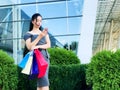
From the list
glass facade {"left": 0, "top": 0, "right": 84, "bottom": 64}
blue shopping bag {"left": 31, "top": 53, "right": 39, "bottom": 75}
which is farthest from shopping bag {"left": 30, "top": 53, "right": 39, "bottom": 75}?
glass facade {"left": 0, "top": 0, "right": 84, "bottom": 64}

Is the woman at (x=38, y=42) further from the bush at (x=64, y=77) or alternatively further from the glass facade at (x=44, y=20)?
the glass facade at (x=44, y=20)

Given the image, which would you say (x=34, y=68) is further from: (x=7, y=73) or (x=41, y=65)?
(x=7, y=73)

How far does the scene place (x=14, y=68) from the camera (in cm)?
726

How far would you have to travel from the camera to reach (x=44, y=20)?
15391mm

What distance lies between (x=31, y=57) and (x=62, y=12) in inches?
410

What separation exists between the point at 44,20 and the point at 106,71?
362 inches

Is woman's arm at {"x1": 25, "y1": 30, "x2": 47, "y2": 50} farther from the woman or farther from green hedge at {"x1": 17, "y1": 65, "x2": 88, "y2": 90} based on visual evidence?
green hedge at {"x1": 17, "y1": 65, "x2": 88, "y2": 90}

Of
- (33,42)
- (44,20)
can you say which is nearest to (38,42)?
(33,42)

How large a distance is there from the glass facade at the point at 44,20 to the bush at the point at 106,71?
844 cm

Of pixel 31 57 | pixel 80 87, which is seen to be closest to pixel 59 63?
A: pixel 80 87

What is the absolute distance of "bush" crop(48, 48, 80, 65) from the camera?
8.13m

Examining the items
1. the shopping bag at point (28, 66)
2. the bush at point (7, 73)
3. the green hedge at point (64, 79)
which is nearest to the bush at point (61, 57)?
the green hedge at point (64, 79)

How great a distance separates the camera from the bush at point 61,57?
8.13m

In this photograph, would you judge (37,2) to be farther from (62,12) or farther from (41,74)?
(41,74)
